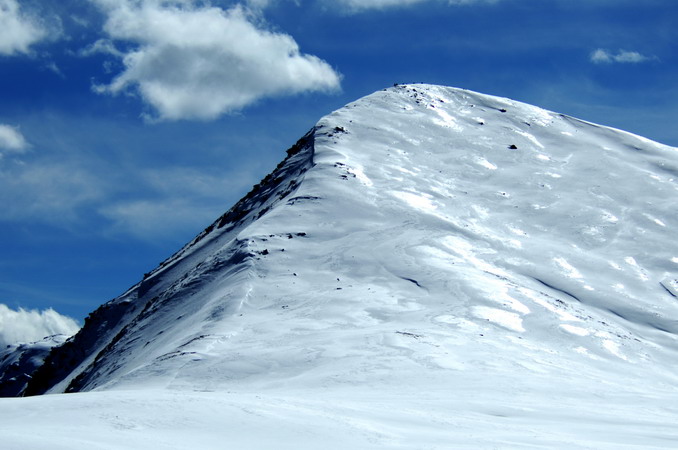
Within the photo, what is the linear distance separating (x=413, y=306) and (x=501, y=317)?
9.91ft

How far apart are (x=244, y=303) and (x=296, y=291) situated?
2271 millimetres

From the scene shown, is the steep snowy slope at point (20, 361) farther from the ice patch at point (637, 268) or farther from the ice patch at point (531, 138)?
the ice patch at point (637, 268)

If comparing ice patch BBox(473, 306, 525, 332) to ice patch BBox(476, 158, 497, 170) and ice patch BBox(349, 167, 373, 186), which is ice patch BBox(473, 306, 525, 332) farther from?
ice patch BBox(476, 158, 497, 170)

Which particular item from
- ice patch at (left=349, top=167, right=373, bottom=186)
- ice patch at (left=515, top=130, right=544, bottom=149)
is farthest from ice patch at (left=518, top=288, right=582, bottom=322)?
ice patch at (left=515, top=130, right=544, bottom=149)

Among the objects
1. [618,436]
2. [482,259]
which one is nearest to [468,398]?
[618,436]

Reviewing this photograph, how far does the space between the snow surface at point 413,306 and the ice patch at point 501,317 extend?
8 cm

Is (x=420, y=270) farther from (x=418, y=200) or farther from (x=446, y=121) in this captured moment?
(x=446, y=121)

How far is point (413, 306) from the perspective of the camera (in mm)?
28906

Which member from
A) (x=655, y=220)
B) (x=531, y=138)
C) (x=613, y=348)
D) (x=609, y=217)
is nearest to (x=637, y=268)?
(x=609, y=217)

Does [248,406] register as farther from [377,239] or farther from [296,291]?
[377,239]

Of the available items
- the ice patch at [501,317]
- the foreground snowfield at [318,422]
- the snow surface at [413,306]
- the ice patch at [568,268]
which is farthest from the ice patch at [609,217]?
the foreground snowfield at [318,422]

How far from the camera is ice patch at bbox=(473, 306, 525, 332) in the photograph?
28.0 metres

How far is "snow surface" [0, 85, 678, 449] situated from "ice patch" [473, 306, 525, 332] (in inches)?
3.3

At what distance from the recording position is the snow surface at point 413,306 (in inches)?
516
